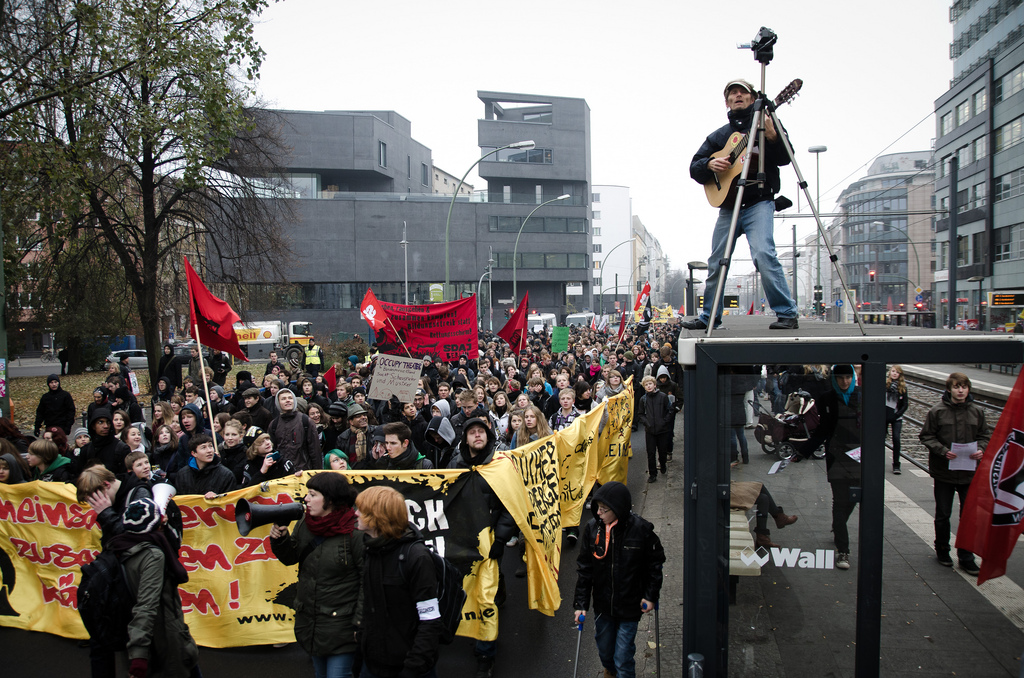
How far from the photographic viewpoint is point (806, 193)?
4.02 m

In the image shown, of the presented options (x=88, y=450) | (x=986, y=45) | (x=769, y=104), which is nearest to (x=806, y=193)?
(x=769, y=104)

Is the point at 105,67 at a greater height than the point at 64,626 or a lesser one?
greater

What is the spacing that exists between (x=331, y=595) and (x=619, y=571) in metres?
1.71

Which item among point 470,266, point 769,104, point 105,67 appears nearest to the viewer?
point 769,104

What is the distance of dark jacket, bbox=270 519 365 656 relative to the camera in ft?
12.4

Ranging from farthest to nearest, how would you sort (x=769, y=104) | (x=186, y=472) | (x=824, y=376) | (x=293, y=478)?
(x=186, y=472) → (x=293, y=478) → (x=769, y=104) → (x=824, y=376)

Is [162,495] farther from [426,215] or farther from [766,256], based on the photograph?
[426,215]

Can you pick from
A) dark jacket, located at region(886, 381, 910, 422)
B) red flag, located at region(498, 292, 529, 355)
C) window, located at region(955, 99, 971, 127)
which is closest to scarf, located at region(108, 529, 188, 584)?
dark jacket, located at region(886, 381, 910, 422)

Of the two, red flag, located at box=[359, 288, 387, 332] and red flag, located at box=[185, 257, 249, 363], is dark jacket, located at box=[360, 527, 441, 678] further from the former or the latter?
red flag, located at box=[359, 288, 387, 332]

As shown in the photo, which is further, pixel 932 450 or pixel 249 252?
pixel 249 252

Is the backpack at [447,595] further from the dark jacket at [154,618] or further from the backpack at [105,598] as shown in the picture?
the backpack at [105,598]

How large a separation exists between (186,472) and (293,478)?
1207 mm

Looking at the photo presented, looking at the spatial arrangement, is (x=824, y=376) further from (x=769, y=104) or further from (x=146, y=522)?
(x=146, y=522)

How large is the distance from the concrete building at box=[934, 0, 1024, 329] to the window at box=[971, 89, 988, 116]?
6cm
